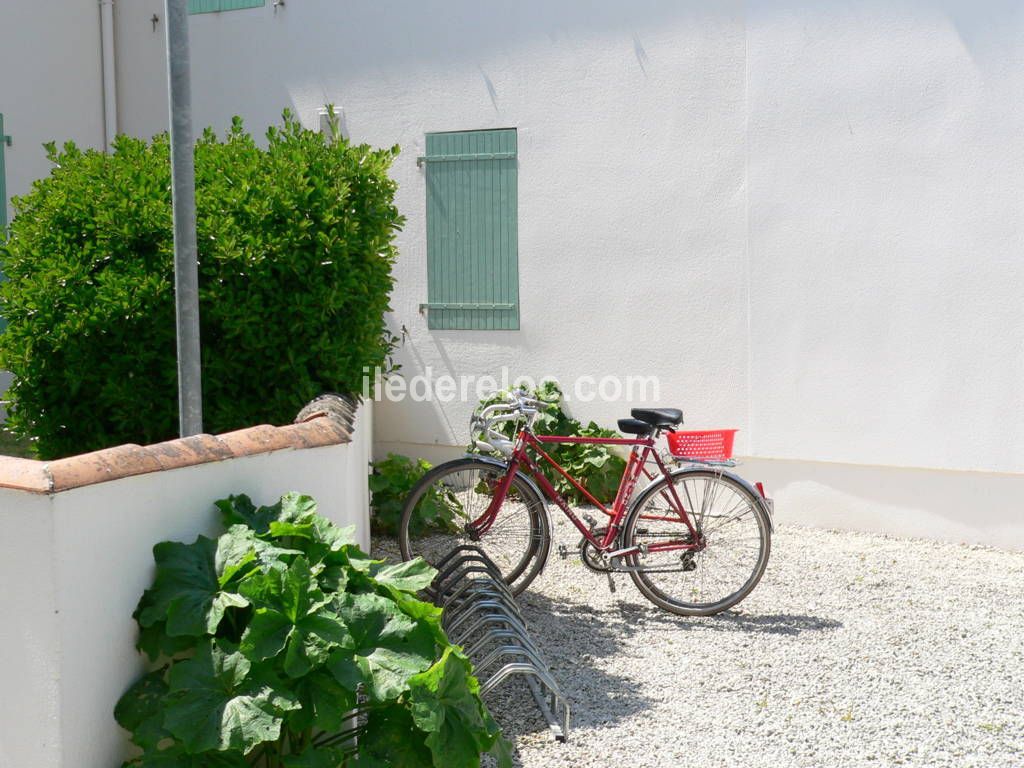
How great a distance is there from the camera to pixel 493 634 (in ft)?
14.2

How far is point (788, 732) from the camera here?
4.07 m

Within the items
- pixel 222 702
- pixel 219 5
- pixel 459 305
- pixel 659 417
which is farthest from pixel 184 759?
pixel 219 5

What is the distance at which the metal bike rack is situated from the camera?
13.5ft

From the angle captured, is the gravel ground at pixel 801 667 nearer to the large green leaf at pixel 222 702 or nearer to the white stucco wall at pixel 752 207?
the white stucco wall at pixel 752 207

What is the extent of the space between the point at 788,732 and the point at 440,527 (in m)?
2.63

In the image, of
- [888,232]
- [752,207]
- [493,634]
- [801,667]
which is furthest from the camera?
[752,207]

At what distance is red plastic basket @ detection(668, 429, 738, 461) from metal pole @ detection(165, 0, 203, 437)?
256 cm

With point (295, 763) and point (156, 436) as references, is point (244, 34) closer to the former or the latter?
point (156, 436)

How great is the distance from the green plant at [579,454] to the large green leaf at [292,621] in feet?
13.4

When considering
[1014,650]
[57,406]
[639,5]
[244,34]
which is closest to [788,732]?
[1014,650]

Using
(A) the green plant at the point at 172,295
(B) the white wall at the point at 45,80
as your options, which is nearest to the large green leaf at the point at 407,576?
(A) the green plant at the point at 172,295

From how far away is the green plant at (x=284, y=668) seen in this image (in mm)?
2775

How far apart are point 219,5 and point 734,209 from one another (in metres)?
4.16

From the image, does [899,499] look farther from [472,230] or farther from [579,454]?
[472,230]
